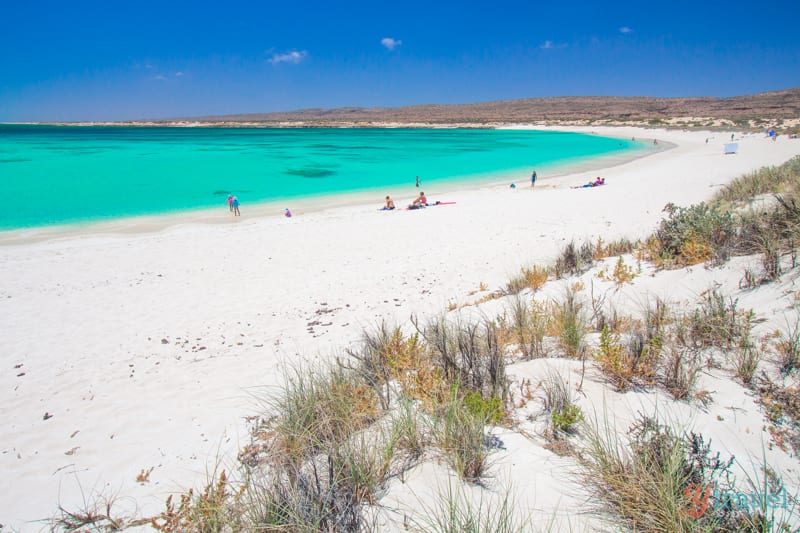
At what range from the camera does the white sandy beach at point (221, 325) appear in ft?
9.08

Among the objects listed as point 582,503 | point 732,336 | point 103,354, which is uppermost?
point 732,336

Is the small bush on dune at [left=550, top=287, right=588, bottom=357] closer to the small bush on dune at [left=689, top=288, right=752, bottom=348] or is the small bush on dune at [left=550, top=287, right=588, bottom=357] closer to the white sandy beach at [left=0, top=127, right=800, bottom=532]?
the white sandy beach at [left=0, top=127, right=800, bottom=532]

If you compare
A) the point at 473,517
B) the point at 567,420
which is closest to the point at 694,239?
the point at 567,420

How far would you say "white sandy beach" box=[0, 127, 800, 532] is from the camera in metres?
2.77

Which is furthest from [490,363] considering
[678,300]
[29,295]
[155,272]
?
[29,295]

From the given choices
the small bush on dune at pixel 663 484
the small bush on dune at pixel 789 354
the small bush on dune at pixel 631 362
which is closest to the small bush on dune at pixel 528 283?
the small bush on dune at pixel 631 362

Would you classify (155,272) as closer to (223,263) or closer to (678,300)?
(223,263)

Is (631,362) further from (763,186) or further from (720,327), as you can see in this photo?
(763,186)

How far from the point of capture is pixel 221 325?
247 inches

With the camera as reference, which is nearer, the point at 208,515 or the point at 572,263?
the point at 208,515

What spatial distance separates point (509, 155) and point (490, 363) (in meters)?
38.8

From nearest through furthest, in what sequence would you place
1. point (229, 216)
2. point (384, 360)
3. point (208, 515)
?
point (208, 515), point (384, 360), point (229, 216)

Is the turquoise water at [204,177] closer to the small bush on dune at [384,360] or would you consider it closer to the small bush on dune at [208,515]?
the small bush on dune at [384,360]

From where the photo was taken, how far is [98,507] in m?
2.64
